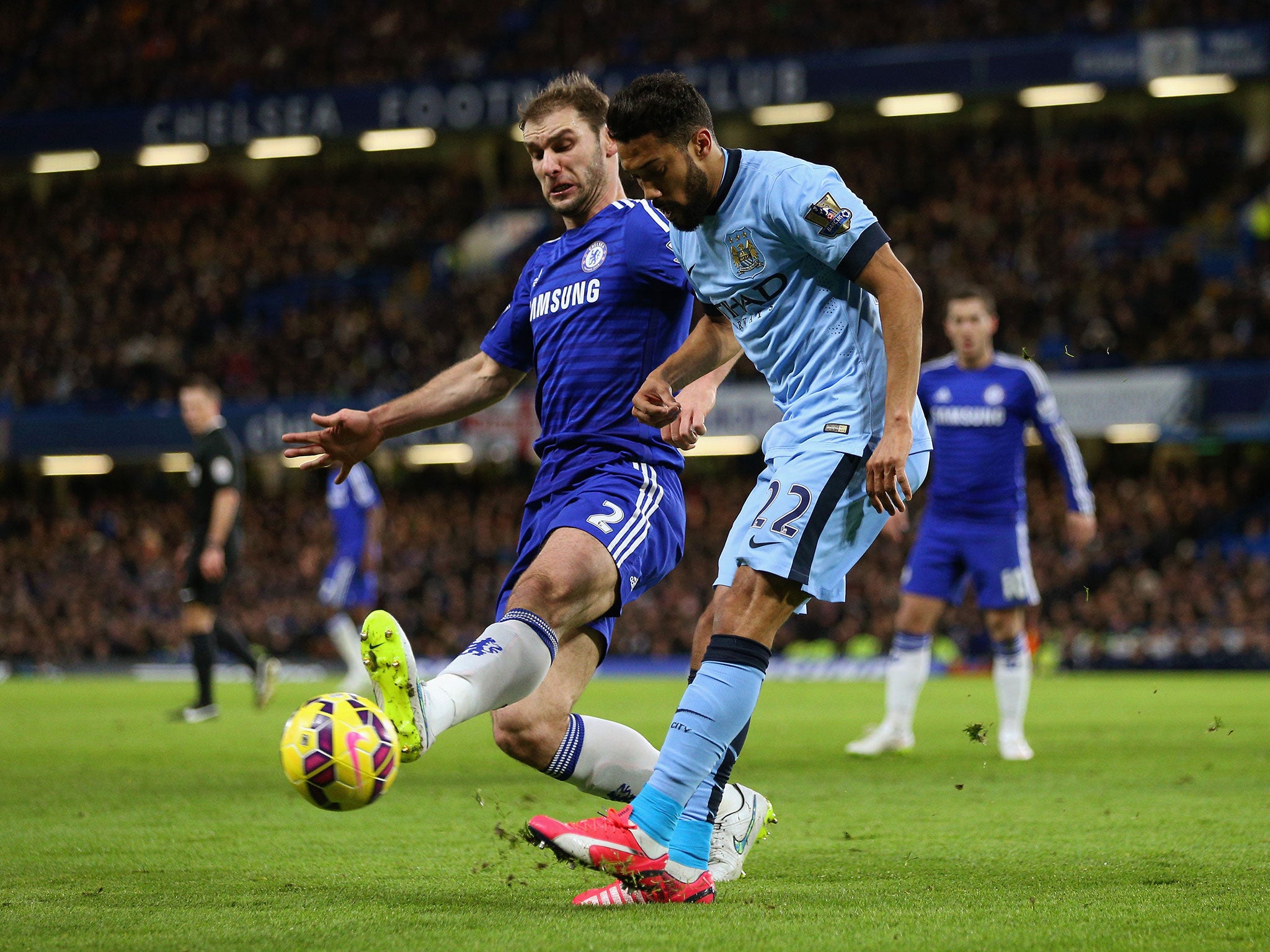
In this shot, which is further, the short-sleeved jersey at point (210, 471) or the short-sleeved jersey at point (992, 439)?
the short-sleeved jersey at point (210, 471)

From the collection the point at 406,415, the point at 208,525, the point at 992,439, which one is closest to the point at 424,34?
the point at 208,525

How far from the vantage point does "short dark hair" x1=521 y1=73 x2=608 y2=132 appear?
466 centimetres

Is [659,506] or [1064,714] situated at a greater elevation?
[659,506]

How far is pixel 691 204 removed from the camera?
4.05 m

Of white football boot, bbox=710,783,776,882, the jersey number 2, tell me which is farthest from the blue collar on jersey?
white football boot, bbox=710,783,776,882

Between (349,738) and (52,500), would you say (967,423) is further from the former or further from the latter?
(52,500)

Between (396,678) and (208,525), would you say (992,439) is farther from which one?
(208,525)

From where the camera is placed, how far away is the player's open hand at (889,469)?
3.78 m

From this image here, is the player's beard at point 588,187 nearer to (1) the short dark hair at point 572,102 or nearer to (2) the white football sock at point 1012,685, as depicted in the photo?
(1) the short dark hair at point 572,102

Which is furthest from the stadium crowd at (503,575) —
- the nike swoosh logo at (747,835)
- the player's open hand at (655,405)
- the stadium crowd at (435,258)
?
the player's open hand at (655,405)

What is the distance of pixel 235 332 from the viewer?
31266 mm

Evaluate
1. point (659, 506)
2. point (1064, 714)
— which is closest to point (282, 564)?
point (1064, 714)

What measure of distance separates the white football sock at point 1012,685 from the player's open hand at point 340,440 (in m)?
5.01

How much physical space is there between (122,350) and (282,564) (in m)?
6.30
